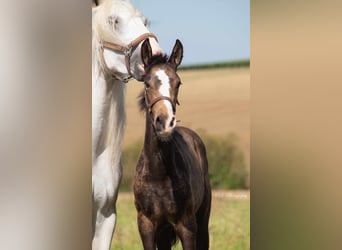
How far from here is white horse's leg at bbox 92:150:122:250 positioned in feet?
12.6

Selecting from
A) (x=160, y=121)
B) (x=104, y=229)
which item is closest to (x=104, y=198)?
(x=104, y=229)

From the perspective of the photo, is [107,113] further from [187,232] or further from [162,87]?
[187,232]

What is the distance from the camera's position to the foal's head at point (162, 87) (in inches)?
137

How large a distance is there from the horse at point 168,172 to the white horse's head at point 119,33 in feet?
0.53

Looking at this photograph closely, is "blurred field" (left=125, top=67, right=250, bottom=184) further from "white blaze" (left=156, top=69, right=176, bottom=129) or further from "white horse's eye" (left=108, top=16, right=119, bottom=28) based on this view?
"white horse's eye" (left=108, top=16, right=119, bottom=28)

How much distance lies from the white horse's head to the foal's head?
0.37 ft

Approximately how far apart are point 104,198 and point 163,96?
2.46 ft

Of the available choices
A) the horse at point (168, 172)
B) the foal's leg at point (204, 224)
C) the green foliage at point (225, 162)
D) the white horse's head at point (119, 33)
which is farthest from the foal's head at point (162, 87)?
the foal's leg at point (204, 224)

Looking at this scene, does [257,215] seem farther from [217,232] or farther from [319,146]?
[319,146]

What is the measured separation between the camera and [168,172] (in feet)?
11.7

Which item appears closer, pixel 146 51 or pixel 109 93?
pixel 146 51

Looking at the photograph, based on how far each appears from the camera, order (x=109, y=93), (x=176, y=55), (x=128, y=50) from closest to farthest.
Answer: (x=176, y=55) < (x=128, y=50) < (x=109, y=93)

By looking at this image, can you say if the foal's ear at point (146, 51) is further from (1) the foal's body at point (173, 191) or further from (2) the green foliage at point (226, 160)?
(2) the green foliage at point (226, 160)

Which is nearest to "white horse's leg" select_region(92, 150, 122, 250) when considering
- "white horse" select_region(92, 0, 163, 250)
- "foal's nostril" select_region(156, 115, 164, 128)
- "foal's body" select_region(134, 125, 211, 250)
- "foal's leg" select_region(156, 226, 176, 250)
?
"white horse" select_region(92, 0, 163, 250)
